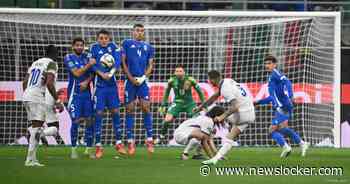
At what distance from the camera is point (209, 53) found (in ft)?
75.7

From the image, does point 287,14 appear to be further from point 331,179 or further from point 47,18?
point 331,179

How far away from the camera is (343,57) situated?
24281 mm

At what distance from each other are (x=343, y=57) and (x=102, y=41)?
27.6ft

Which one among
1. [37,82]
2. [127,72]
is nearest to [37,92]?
[37,82]

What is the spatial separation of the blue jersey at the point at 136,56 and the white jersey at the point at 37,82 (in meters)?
3.35

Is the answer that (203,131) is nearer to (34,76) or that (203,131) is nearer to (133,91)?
(133,91)

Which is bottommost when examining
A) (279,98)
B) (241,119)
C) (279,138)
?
(279,138)

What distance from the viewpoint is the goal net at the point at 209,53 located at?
2253 cm

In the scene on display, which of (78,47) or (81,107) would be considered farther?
(81,107)

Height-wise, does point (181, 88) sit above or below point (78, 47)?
below

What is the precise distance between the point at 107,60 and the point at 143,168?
3.38 metres

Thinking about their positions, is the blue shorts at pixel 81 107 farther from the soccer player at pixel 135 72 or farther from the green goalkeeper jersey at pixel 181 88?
the green goalkeeper jersey at pixel 181 88

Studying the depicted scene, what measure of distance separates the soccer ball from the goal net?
477 centimetres

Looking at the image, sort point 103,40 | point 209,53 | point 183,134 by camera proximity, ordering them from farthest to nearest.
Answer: point 209,53 < point 103,40 < point 183,134
